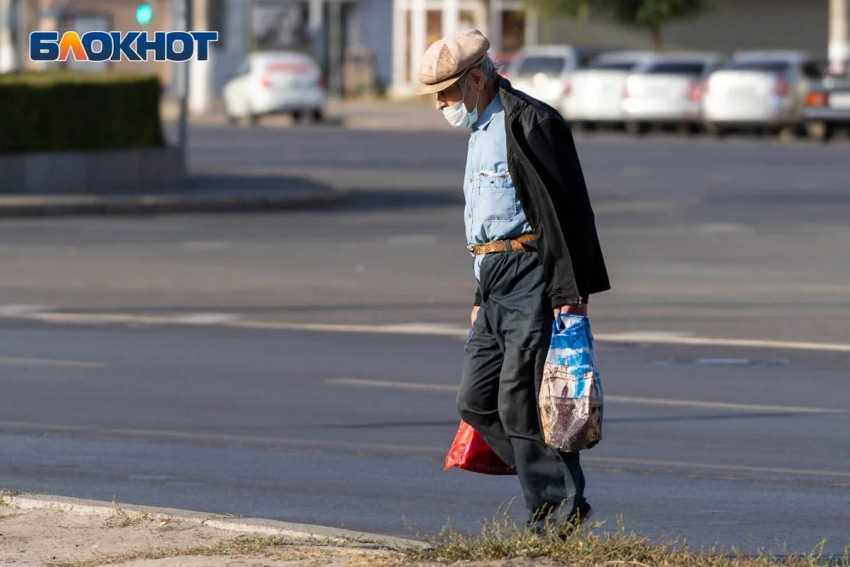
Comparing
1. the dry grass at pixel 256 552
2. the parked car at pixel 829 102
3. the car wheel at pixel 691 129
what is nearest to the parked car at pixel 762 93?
the parked car at pixel 829 102

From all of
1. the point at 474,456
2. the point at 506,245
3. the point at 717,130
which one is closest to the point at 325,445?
the point at 474,456

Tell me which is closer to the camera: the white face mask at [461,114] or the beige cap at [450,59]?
the beige cap at [450,59]

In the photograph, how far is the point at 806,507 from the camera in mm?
7031

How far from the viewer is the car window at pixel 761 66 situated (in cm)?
4004

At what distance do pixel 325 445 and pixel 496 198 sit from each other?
2.92 metres

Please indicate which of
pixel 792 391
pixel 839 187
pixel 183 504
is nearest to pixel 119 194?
pixel 839 187

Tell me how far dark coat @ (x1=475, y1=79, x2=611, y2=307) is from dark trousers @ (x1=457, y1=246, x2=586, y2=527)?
109 mm

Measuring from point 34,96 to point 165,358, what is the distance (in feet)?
41.2

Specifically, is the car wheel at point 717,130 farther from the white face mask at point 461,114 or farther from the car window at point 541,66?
the white face mask at point 461,114

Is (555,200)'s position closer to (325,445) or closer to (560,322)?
(560,322)

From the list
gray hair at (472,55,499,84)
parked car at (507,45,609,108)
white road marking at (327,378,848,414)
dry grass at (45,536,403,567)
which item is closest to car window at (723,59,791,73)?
parked car at (507,45,609,108)

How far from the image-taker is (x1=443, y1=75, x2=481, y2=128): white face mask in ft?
19.0

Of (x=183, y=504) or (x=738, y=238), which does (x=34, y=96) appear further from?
(x=183, y=504)

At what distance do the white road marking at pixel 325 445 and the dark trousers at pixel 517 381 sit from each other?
2.20m
